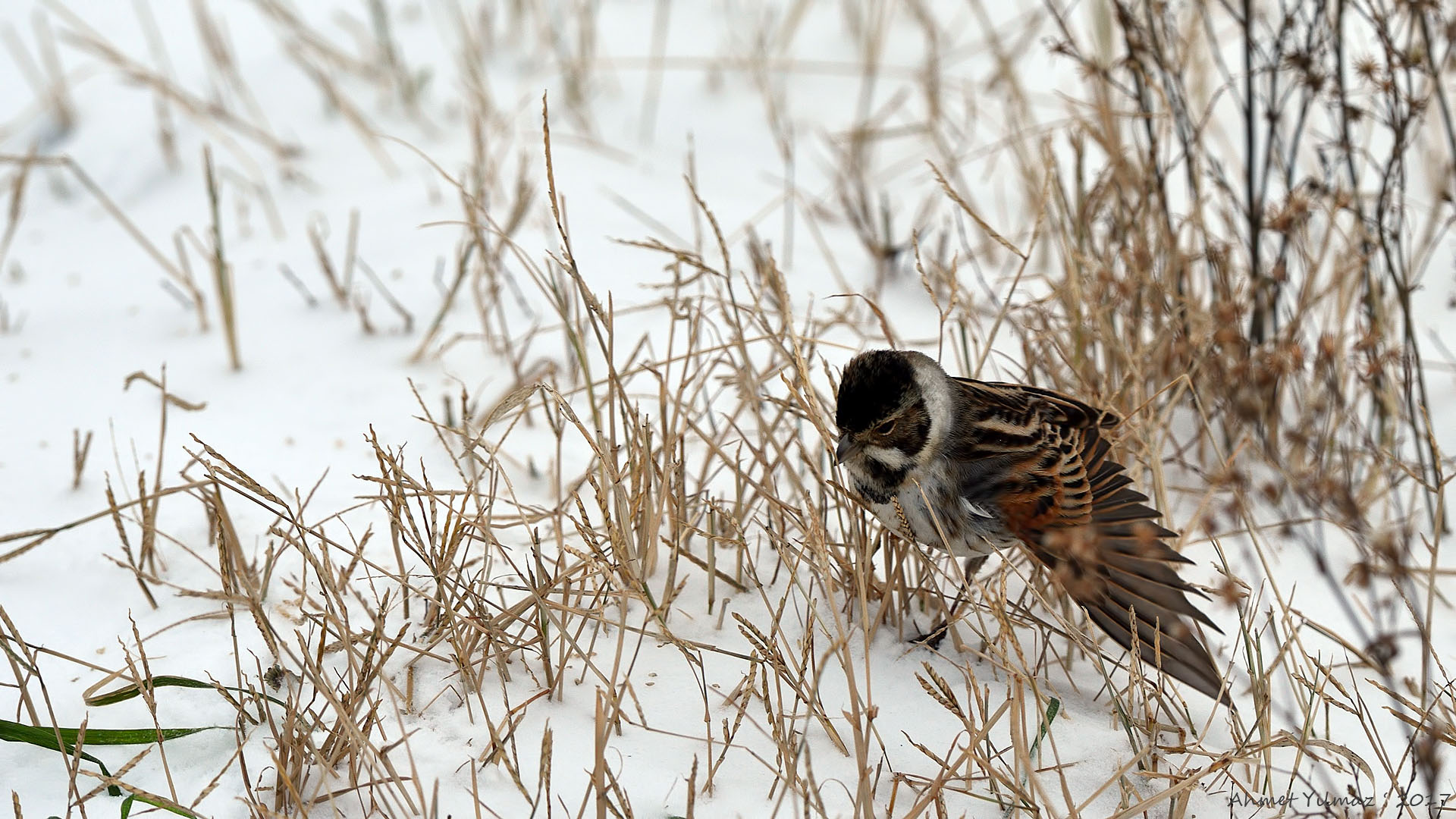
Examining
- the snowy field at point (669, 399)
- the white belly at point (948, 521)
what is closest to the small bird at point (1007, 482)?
the white belly at point (948, 521)

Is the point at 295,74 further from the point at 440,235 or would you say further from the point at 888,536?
the point at 888,536

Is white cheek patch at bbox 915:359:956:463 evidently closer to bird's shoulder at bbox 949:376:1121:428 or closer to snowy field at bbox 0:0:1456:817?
bird's shoulder at bbox 949:376:1121:428

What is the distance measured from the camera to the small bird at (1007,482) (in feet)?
8.42

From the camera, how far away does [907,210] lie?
16.3 feet

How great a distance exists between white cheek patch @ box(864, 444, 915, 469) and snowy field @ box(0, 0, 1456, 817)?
14cm

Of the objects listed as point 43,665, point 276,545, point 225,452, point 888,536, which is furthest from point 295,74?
point 888,536

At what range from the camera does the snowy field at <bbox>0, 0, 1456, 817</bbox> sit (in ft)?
7.78

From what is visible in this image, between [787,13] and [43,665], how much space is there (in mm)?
4704

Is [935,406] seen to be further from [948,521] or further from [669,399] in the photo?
[669,399]

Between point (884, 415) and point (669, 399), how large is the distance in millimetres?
562

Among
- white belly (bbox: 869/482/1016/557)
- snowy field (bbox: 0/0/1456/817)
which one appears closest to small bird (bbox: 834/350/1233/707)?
white belly (bbox: 869/482/1016/557)

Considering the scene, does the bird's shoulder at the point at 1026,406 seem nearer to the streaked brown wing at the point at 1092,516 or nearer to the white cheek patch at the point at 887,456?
the streaked brown wing at the point at 1092,516

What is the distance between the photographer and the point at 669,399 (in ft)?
9.73

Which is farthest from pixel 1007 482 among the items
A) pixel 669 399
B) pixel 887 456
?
pixel 669 399
